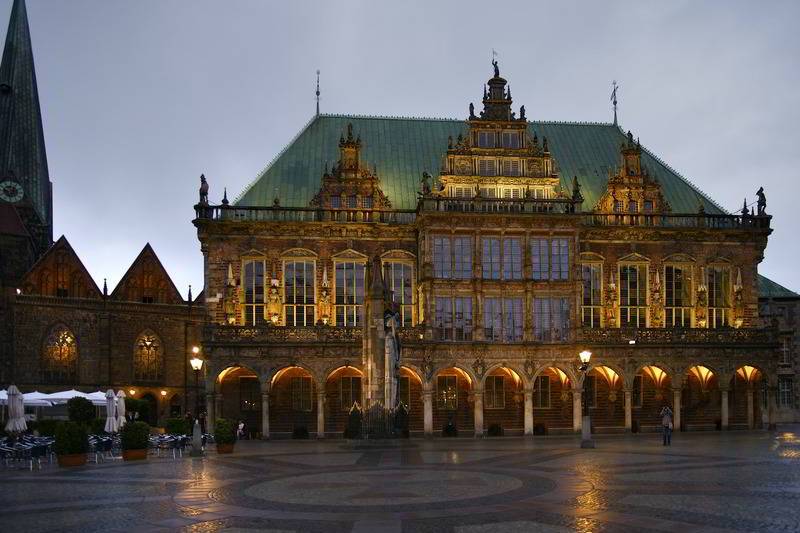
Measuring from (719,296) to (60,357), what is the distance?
162 ft

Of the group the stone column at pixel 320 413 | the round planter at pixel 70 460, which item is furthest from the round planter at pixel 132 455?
the stone column at pixel 320 413

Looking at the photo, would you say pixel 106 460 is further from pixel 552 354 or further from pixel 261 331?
pixel 552 354

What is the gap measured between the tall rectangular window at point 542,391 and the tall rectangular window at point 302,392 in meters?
13.9

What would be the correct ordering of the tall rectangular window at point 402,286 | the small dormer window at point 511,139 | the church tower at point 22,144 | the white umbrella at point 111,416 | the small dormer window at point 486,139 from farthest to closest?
the church tower at point 22,144 < the small dormer window at point 511,139 < the small dormer window at point 486,139 < the tall rectangular window at point 402,286 < the white umbrella at point 111,416

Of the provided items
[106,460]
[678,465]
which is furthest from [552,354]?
[106,460]

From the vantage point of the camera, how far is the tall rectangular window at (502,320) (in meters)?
55.0

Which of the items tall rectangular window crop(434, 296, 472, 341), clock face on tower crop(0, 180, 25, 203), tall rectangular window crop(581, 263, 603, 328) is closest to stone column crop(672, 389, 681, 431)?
tall rectangular window crop(581, 263, 603, 328)

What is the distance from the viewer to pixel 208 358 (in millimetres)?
52844

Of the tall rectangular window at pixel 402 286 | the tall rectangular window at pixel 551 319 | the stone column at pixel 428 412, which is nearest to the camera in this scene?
the stone column at pixel 428 412

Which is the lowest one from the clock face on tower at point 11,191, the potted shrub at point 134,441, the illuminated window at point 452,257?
the potted shrub at point 134,441

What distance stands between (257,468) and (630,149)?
128ft

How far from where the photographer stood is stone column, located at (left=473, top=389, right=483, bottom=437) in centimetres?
5334

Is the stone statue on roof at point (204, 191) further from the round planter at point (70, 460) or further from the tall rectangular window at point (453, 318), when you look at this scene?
the round planter at point (70, 460)

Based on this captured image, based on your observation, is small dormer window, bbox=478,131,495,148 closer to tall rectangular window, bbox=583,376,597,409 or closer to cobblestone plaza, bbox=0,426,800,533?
tall rectangular window, bbox=583,376,597,409
